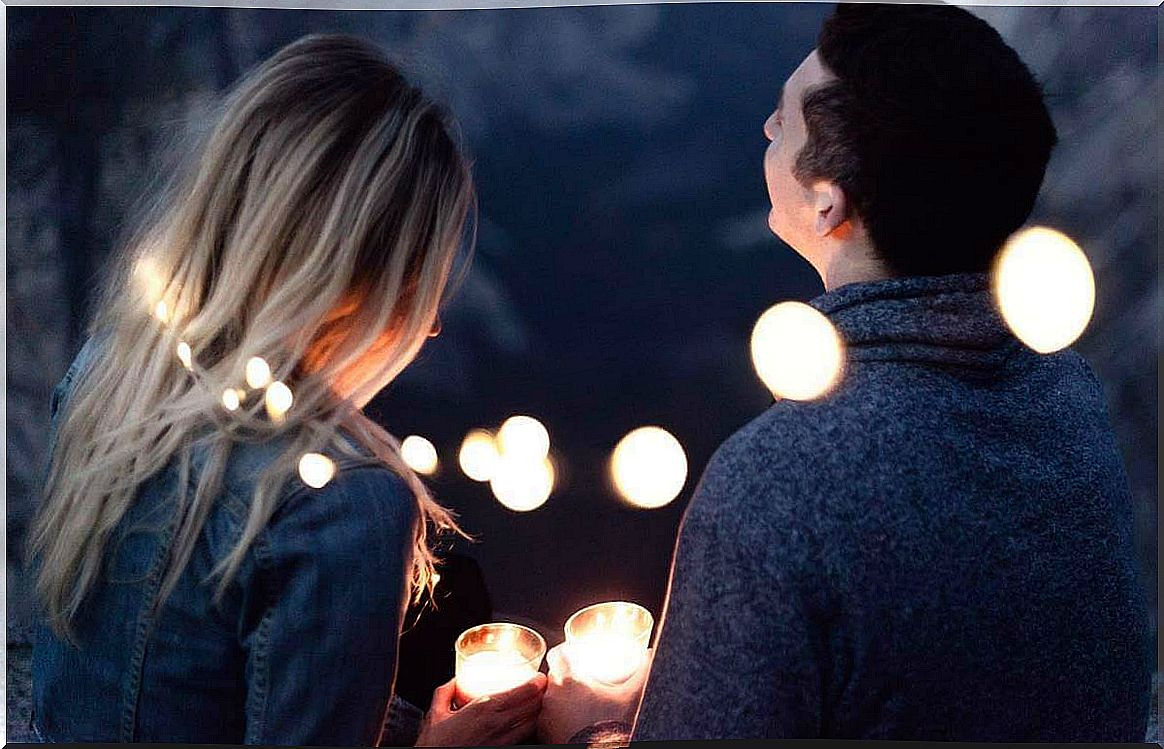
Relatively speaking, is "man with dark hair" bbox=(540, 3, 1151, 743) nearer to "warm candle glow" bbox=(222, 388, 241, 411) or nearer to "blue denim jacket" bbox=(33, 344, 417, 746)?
"blue denim jacket" bbox=(33, 344, 417, 746)

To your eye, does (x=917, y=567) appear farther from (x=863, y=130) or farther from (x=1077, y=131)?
(x=1077, y=131)

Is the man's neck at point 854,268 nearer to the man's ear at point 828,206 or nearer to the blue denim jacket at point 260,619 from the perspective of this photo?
the man's ear at point 828,206

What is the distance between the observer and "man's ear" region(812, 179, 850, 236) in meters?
1.37

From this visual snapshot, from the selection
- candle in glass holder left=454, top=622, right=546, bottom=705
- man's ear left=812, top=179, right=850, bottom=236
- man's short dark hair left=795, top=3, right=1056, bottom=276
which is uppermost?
man's short dark hair left=795, top=3, right=1056, bottom=276

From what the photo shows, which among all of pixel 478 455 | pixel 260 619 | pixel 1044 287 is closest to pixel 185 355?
pixel 260 619

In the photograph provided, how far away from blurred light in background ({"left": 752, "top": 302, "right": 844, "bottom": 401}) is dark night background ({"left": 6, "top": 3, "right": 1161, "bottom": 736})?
0.09ft

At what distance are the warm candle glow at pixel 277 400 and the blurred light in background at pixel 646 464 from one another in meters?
0.53

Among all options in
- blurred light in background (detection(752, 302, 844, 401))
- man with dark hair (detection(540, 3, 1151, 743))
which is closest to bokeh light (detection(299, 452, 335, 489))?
man with dark hair (detection(540, 3, 1151, 743))

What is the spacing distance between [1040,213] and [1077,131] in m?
0.15

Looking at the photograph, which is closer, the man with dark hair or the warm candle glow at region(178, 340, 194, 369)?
the man with dark hair

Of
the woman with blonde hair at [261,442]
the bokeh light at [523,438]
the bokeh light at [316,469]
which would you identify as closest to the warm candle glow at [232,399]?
the woman with blonde hair at [261,442]

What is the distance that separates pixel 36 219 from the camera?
1.67m

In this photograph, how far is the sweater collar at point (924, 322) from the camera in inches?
49.9

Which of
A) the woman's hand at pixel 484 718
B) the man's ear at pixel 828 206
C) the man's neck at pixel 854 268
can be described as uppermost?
the man's ear at pixel 828 206
